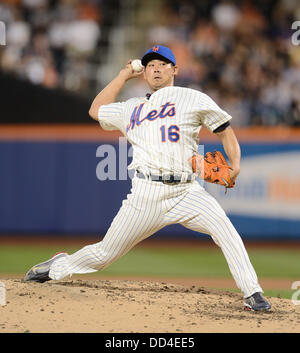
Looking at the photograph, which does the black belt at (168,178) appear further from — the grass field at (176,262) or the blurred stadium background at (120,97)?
the blurred stadium background at (120,97)

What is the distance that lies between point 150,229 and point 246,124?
19.5 feet

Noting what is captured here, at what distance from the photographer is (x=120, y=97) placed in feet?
34.4

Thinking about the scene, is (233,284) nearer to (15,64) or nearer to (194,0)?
(15,64)

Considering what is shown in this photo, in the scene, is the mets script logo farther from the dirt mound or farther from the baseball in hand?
the dirt mound

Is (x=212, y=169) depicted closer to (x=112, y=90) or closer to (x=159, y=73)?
(x=159, y=73)

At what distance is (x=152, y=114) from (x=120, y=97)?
20.2 ft

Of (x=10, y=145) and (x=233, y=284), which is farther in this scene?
(x=10, y=145)

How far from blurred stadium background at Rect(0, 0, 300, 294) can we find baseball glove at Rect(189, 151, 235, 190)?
141 inches

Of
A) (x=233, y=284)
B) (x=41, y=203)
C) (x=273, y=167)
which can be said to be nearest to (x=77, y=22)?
(x=41, y=203)

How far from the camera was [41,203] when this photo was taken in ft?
30.1

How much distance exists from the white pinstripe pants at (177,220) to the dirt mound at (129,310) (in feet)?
1.01

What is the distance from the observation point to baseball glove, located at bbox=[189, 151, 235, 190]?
424 centimetres

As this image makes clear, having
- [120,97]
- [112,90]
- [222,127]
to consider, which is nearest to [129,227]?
[222,127]
